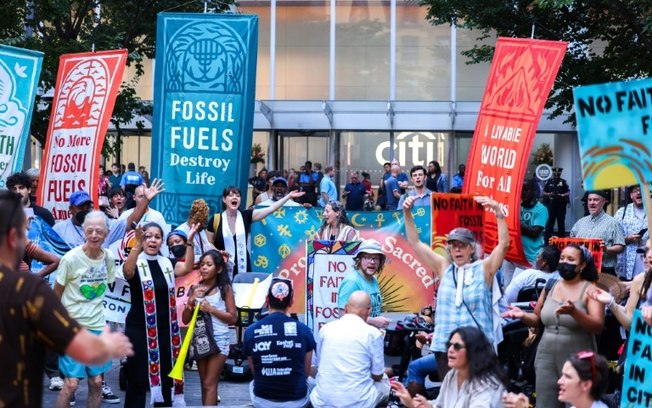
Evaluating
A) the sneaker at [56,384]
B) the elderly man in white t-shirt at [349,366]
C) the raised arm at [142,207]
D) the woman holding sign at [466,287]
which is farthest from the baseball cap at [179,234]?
the woman holding sign at [466,287]

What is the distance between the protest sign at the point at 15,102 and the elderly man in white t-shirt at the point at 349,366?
4334 millimetres

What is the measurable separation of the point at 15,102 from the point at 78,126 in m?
1.01

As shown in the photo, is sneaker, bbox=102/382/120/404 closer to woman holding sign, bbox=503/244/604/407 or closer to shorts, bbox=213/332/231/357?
shorts, bbox=213/332/231/357

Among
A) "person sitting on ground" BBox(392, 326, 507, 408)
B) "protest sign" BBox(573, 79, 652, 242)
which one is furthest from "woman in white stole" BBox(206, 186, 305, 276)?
"protest sign" BBox(573, 79, 652, 242)

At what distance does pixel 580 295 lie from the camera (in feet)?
26.8

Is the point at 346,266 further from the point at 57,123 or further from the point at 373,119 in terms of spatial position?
the point at 373,119

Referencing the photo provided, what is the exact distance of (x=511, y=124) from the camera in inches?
441

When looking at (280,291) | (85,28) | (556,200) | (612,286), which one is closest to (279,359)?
(280,291)

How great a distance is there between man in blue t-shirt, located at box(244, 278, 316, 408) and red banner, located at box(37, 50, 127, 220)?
156 inches

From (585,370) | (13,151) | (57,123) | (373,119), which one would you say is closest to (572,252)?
(585,370)

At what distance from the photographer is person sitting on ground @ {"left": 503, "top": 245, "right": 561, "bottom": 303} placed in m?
10.5

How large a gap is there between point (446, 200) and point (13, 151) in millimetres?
4176

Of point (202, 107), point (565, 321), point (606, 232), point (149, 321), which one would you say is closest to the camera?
point (565, 321)

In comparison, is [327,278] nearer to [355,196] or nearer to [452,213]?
[452,213]
